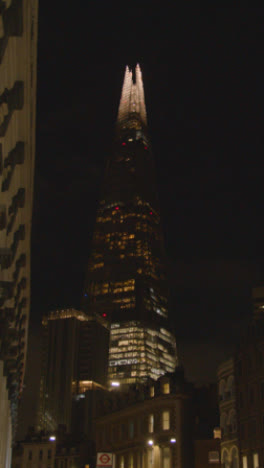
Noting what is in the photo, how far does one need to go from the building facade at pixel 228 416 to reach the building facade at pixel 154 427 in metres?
7.81

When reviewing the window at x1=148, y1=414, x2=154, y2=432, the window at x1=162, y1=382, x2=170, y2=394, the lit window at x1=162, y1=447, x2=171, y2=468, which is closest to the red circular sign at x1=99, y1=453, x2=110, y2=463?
the lit window at x1=162, y1=447, x2=171, y2=468

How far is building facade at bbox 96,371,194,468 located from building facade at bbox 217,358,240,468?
7808 millimetres

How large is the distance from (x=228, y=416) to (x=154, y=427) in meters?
15.3

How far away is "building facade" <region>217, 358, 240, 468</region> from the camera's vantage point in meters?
74.5

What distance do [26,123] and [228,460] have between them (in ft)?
201

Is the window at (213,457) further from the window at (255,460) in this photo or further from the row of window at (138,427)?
the window at (255,460)

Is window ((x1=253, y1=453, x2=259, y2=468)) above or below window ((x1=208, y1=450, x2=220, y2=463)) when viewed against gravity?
below

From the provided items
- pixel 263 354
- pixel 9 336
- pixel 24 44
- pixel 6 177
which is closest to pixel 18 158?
pixel 6 177

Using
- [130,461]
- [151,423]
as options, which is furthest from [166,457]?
[130,461]

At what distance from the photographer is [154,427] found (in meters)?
88.7

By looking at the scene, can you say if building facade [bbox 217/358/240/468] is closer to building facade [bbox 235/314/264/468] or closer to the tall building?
building facade [bbox 235/314/264/468]

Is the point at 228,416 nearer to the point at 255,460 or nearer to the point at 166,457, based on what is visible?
the point at 255,460

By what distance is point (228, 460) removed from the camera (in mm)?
75375

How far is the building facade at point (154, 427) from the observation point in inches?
3324
